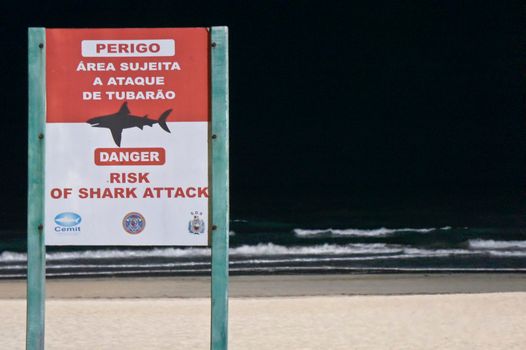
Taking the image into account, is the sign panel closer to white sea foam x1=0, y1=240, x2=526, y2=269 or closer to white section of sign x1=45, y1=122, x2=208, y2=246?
white section of sign x1=45, y1=122, x2=208, y2=246

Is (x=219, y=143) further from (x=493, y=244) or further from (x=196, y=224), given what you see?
(x=493, y=244)

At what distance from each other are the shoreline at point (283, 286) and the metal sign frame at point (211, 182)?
24.7 feet

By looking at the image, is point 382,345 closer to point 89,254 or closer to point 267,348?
point 267,348

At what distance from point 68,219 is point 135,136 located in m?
0.62

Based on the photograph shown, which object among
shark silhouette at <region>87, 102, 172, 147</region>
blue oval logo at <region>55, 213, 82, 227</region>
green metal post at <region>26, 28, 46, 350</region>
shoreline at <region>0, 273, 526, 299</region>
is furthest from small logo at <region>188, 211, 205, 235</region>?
shoreline at <region>0, 273, 526, 299</region>

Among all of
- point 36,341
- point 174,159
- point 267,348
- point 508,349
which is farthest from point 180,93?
point 508,349

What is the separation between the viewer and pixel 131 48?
20.2ft

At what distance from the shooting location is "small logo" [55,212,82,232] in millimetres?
6234

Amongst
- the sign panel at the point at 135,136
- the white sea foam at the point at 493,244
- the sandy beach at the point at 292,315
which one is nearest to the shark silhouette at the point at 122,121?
the sign panel at the point at 135,136

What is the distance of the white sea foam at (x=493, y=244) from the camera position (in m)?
20.9

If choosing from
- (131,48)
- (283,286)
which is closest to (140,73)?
(131,48)

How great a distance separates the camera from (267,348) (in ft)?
29.0

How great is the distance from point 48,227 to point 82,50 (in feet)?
3.38

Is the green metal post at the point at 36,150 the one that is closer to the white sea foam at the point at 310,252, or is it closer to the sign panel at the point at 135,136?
the sign panel at the point at 135,136
